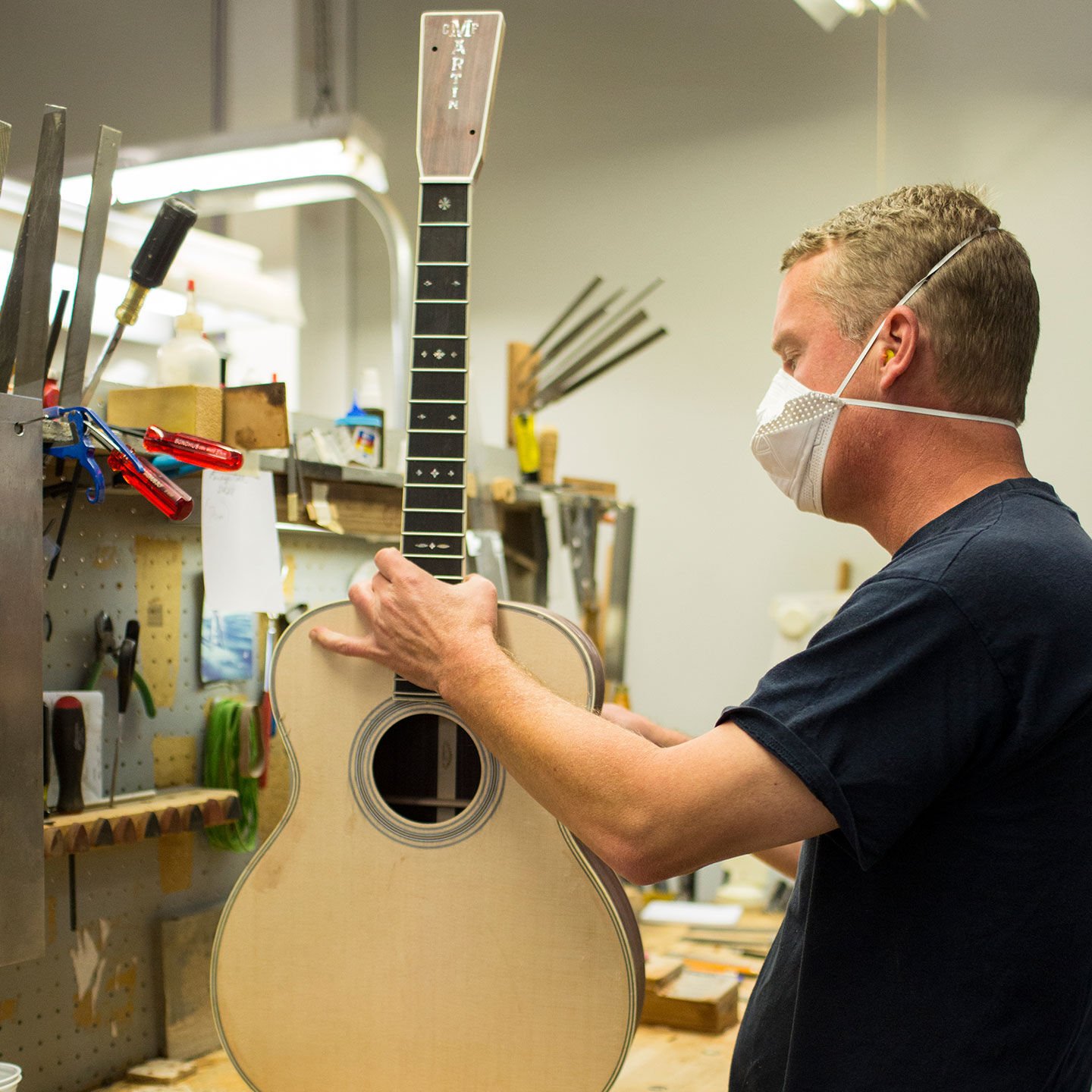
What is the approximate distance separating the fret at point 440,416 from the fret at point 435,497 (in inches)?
2.9

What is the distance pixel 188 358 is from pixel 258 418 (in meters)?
0.18

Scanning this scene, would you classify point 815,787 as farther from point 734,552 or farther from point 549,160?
point 549,160

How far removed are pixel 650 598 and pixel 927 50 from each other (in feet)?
5.95

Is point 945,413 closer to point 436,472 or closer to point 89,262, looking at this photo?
point 436,472

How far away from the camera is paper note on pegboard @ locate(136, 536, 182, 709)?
4.89ft

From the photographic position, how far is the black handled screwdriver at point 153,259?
130cm

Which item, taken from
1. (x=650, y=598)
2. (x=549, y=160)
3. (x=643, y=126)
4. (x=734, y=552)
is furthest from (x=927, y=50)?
(x=650, y=598)

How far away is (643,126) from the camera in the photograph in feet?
12.4

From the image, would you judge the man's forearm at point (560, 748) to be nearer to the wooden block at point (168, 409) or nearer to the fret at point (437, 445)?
the fret at point (437, 445)

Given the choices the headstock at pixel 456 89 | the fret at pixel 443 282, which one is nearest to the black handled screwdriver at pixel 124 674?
the fret at pixel 443 282

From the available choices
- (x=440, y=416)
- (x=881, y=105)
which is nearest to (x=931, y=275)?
(x=440, y=416)

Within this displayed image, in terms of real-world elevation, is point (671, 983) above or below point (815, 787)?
below

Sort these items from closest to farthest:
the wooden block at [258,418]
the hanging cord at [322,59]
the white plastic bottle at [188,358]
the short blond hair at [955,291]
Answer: the short blond hair at [955,291], the wooden block at [258,418], the white plastic bottle at [188,358], the hanging cord at [322,59]

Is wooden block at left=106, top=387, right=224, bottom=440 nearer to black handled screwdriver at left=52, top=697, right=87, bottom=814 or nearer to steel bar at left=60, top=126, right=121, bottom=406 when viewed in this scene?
steel bar at left=60, top=126, right=121, bottom=406
